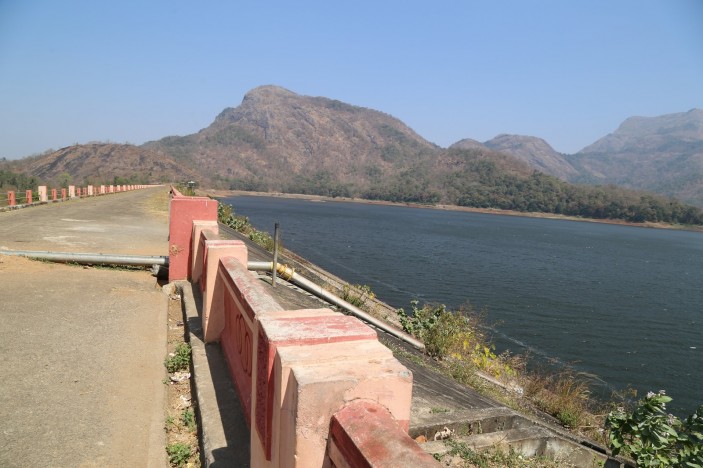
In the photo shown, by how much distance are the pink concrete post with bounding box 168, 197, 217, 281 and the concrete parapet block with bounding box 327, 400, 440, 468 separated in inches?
237

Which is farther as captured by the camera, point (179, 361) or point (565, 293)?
point (565, 293)

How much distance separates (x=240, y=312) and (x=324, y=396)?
2096mm

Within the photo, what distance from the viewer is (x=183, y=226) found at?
7.46 metres

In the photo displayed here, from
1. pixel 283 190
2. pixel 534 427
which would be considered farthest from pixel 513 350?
pixel 283 190

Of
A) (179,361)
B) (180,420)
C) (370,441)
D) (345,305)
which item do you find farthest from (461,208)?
(370,441)

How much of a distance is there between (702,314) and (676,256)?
110 ft

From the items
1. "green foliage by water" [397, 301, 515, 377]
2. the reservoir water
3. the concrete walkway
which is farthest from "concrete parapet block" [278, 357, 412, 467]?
the reservoir water

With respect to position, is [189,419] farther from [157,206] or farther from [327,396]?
[157,206]

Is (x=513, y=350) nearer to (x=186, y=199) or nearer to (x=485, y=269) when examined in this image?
(x=186, y=199)

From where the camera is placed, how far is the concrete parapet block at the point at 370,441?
5.23ft

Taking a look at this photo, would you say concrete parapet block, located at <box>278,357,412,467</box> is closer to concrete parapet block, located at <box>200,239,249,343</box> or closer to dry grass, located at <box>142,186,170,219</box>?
concrete parapet block, located at <box>200,239,249,343</box>

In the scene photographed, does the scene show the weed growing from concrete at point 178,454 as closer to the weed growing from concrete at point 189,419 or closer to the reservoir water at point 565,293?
the weed growing from concrete at point 189,419

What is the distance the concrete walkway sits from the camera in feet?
10.8

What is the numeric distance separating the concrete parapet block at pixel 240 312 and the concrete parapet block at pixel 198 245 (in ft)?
6.60
